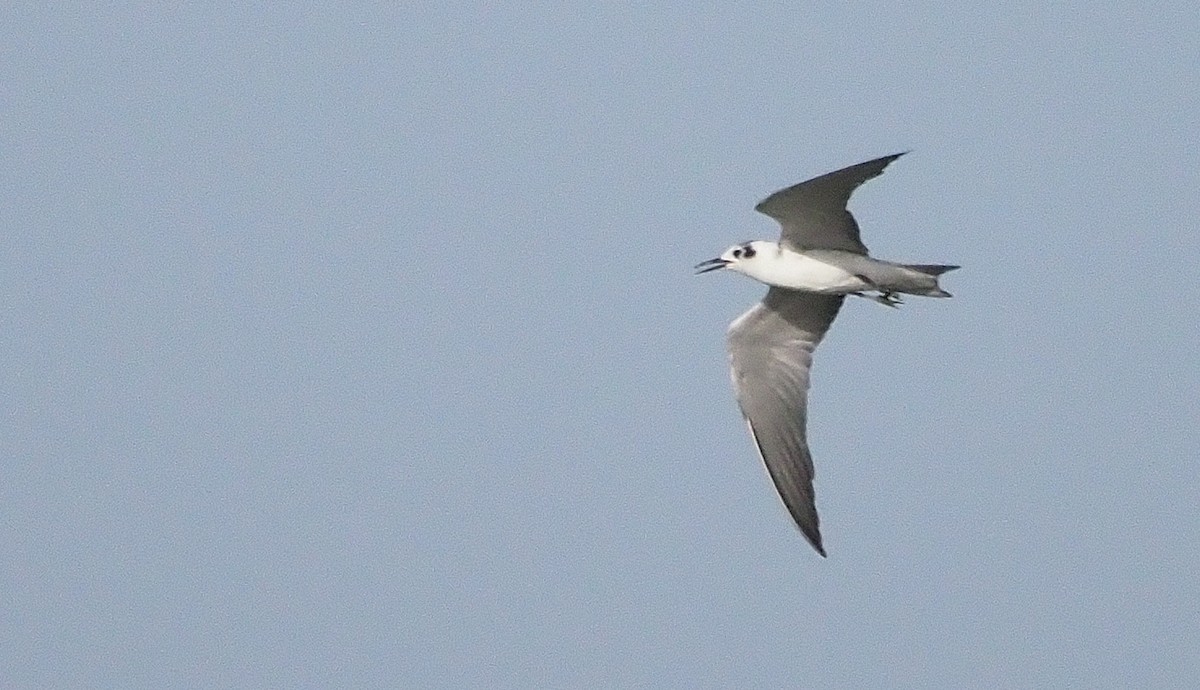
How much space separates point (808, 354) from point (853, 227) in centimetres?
178

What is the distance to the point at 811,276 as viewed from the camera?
657 inches

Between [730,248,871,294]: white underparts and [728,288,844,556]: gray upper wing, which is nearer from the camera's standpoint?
[730,248,871,294]: white underparts

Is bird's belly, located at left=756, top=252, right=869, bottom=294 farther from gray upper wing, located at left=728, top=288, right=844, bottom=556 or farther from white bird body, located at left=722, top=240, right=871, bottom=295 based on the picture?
gray upper wing, located at left=728, top=288, right=844, bottom=556

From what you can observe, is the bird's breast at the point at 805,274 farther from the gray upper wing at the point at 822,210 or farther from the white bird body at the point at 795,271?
the gray upper wing at the point at 822,210

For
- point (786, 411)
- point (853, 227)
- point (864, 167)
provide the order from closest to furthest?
point (864, 167) < point (853, 227) < point (786, 411)

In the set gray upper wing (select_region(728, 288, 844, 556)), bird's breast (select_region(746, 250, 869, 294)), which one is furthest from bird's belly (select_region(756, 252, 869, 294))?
gray upper wing (select_region(728, 288, 844, 556))

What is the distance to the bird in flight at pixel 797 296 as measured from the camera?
52.5ft

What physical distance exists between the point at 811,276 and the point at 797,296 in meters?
1.13

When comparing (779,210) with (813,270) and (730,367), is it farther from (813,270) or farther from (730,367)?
(730,367)

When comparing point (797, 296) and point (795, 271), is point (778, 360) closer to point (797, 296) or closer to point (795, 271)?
point (797, 296)

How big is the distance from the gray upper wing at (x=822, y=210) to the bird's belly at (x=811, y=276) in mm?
127

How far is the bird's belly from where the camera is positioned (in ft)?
54.4

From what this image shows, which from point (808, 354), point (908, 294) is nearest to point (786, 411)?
point (808, 354)

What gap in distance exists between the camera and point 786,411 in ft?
57.9
